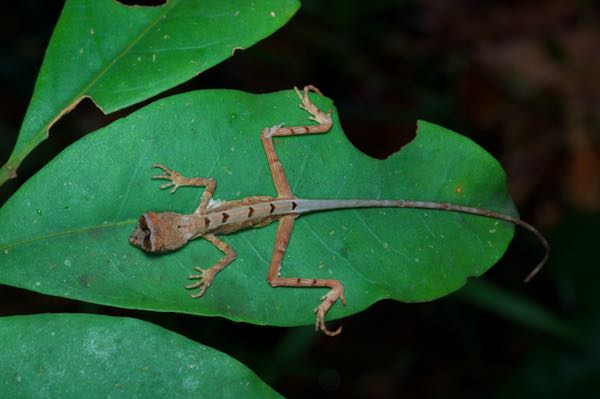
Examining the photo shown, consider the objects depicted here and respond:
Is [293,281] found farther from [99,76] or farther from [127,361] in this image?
[99,76]

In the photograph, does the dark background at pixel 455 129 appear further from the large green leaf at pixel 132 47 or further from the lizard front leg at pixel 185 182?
the large green leaf at pixel 132 47

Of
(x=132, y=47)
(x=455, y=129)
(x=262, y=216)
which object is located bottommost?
(x=455, y=129)

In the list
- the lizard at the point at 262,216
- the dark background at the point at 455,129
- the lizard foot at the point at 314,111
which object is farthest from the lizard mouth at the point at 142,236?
the dark background at the point at 455,129

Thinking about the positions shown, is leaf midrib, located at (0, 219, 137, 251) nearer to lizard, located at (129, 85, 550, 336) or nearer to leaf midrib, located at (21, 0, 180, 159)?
lizard, located at (129, 85, 550, 336)

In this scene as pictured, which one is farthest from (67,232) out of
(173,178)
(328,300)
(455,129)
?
(455,129)

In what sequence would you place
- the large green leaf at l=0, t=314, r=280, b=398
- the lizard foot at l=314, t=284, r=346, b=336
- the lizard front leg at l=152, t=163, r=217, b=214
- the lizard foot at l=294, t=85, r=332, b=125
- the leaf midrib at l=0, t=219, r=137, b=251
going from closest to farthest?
the large green leaf at l=0, t=314, r=280, b=398
the leaf midrib at l=0, t=219, r=137, b=251
the lizard foot at l=314, t=284, r=346, b=336
the lizard front leg at l=152, t=163, r=217, b=214
the lizard foot at l=294, t=85, r=332, b=125

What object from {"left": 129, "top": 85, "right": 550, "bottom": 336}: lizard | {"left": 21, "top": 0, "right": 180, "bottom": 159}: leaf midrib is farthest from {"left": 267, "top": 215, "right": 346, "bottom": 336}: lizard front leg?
{"left": 21, "top": 0, "right": 180, "bottom": 159}: leaf midrib

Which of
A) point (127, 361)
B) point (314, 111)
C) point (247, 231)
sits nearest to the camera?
point (127, 361)
